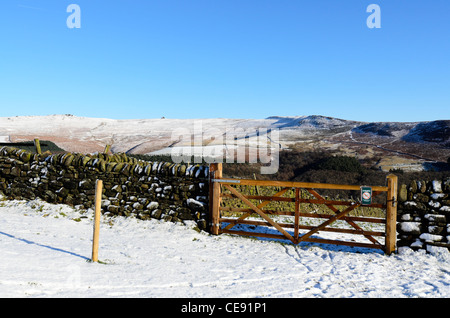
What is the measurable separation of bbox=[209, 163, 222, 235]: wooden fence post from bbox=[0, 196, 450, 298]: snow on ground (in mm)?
302

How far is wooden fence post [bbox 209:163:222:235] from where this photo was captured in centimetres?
768

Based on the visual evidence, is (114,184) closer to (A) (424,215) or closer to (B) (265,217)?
(B) (265,217)

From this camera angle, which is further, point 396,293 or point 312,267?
point 312,267

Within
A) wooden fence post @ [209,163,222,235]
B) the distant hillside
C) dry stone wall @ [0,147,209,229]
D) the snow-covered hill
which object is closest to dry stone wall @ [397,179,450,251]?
wooden fence post @ [209,163,222,235]

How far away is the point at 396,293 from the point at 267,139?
572 inches

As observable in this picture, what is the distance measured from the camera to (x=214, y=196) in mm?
7707

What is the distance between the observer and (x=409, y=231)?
6.66m

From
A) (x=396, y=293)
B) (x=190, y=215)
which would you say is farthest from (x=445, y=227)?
(x=190, y=215)

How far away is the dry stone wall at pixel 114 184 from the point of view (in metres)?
8.12

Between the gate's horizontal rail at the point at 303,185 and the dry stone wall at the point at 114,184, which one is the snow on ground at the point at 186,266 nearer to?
the dry stone wall at the point at 114,184

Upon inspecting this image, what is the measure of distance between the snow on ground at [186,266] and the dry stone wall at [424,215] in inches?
10.7

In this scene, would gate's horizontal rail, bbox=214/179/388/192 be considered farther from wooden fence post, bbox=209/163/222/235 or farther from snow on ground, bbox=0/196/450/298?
snow on ground, bbox=0/196/450/298
